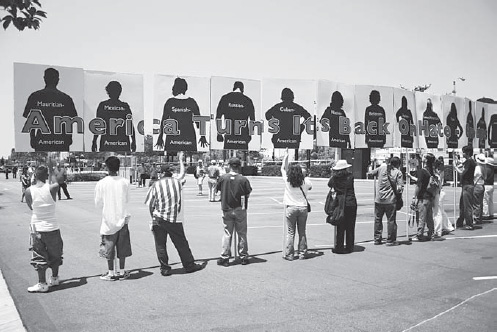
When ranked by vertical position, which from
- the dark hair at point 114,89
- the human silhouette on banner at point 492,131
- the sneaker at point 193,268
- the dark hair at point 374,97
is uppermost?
the dark hair at point 374,97

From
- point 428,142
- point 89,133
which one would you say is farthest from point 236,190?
point 428,142

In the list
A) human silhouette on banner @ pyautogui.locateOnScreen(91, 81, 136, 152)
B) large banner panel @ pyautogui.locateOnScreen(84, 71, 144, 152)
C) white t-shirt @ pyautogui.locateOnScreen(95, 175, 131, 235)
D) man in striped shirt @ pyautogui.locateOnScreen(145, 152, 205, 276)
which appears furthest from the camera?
human silhouette on banner @ pyautogui.locateOnScreen(91, 81, 136, 152)

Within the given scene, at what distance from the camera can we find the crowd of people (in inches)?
258

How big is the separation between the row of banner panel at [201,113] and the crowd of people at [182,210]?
41.3 inches

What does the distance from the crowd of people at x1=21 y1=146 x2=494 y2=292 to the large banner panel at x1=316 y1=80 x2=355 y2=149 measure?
71.3 inches

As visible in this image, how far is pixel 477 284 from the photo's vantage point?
6.53 metres

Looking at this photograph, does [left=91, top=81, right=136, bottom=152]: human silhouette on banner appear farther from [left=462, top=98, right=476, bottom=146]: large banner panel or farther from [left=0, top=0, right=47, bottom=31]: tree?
[left=462, top=98, right=476, bottom=146]: large banner panel

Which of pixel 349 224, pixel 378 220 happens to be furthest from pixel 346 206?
pixel 378 220

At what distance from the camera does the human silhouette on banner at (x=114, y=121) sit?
28.8 feet

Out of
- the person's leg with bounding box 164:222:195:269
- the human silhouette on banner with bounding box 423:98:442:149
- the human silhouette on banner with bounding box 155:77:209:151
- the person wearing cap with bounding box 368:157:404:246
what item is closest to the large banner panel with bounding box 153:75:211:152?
the human silhouette on banner with bounding box 155:77:209:151

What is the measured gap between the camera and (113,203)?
6.98m

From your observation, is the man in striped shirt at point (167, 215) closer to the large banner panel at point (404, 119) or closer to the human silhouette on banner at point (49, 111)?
the human silhouette on banner at point (49, 111)

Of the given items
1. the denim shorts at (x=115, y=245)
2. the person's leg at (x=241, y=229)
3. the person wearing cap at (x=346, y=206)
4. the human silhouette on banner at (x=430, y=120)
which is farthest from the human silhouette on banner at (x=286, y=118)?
the human silhouette on banner at (x=430, y=120)

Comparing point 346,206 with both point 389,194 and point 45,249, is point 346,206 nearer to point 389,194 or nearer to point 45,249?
point 389,194
